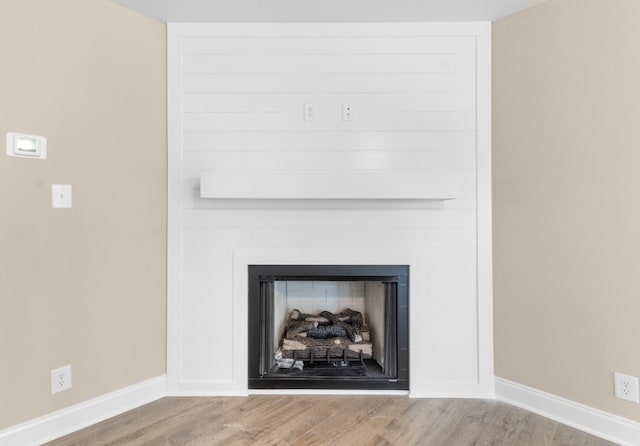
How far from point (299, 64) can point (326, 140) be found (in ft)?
1.67

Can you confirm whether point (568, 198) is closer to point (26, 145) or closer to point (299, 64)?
point (299, 64)

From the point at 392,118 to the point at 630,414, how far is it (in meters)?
1.97

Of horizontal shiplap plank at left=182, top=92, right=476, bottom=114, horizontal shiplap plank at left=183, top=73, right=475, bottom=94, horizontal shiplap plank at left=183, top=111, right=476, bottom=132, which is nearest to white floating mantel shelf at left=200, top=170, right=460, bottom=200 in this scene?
horizontal shiplap plank at left=183, top=111, right=476, bottom=132

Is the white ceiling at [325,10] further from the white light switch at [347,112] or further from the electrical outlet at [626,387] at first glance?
the electrical outlet at [626,387]

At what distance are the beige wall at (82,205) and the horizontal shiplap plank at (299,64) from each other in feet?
0.91

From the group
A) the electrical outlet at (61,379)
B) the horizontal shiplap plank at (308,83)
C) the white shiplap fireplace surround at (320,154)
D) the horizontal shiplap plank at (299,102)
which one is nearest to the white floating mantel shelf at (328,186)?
the white shiplap fireplace surround at (320,154)

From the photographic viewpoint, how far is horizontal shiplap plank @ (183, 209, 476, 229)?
2227mm

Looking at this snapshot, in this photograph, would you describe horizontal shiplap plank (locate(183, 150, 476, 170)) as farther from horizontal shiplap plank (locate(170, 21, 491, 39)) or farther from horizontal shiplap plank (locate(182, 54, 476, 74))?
horizontal shiplap plank (locate(170, 21, 491, 39))

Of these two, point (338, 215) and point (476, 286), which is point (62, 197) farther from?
point (476, 286)

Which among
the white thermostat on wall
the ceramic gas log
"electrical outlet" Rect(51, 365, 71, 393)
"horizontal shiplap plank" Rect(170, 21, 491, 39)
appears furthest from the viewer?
the ceramic gas log

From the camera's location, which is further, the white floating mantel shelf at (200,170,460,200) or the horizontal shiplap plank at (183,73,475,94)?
the horizontal shiplap plank at (183,73,475,94)

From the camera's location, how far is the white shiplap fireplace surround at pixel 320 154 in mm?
2217

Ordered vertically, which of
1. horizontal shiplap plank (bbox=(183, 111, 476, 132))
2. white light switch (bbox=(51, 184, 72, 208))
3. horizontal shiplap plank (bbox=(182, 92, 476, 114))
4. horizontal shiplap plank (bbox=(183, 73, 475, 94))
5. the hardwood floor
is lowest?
the hardwood floor

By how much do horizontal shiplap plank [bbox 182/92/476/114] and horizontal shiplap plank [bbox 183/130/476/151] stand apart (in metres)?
0.15
